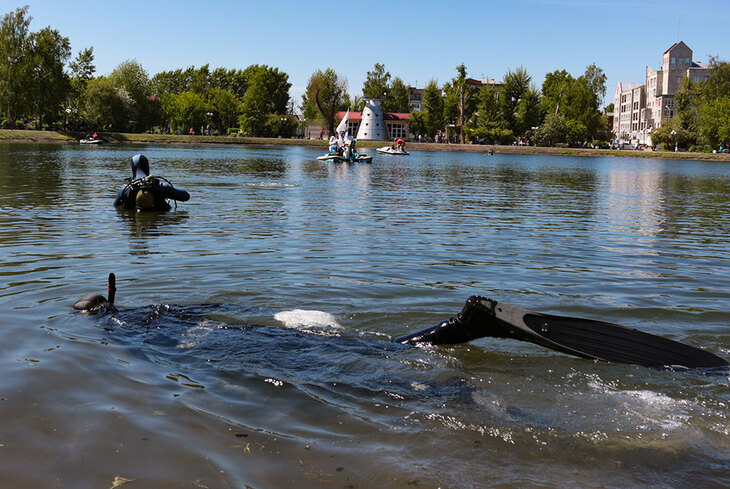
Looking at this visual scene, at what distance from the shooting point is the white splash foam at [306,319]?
296 inches

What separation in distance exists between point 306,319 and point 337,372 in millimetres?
1719

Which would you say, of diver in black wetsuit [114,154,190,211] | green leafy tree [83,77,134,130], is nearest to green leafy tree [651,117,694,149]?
green leafy tree [83,77,134,130]

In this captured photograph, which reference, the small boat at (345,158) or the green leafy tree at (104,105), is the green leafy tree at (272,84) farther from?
the small boat at (345,158)

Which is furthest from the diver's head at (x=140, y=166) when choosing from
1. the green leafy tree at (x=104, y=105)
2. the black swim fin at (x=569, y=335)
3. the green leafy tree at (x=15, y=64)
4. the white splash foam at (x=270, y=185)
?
the green leafy tree at (x=104, y=105)

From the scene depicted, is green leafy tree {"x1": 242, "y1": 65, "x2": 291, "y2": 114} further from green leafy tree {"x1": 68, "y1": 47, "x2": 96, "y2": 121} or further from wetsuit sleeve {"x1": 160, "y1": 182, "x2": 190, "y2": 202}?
wetsuit sleeve {"x1": 160, "y1": 182, "x2": 190, "y2": 202}

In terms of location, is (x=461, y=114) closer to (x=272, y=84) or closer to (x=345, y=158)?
(x=272, y=84)

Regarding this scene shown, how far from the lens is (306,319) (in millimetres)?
7688

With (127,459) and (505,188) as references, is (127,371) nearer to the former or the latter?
(127,459)

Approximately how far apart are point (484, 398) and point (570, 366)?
4.32ft

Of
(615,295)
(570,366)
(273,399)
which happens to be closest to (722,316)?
(615,295)

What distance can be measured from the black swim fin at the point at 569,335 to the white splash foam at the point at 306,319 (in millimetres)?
1695

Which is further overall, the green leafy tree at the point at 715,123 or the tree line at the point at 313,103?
the green leafy tree at the point at 715,123

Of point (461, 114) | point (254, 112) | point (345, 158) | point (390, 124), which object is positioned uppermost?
point (254, 112)

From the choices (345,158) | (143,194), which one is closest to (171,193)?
(143,194)
